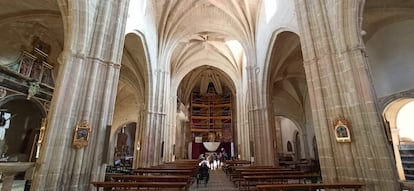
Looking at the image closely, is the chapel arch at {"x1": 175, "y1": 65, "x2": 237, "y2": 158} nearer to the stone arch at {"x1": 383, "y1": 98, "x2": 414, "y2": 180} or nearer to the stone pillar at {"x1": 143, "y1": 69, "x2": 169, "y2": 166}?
the stone pillar at {"x1": 143, "y1": 69, "x2": 169, "y2": 166}

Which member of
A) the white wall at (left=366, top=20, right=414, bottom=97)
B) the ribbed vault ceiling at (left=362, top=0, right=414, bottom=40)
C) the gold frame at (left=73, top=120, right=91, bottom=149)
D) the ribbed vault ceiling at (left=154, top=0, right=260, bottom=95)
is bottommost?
the gold frame at (left=73, top=120, right=91, bottom=149)

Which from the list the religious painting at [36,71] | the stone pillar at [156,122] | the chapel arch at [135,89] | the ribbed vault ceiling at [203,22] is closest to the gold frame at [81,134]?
the chapel arch at [135,89]

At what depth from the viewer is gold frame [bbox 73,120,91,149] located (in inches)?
212

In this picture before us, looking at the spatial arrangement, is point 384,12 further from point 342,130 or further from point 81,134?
point 81,134

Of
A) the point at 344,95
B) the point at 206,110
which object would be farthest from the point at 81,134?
the point at 206,110

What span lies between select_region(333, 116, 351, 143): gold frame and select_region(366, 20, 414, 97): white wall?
6137mm

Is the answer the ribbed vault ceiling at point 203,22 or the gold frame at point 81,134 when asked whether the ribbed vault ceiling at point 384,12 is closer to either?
the ribbed vault ceiling at point 203,22

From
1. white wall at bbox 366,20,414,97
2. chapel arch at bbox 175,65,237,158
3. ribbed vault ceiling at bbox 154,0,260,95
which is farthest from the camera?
chapel arch at bbox 175,65,237,158

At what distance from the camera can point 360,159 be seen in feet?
16.9

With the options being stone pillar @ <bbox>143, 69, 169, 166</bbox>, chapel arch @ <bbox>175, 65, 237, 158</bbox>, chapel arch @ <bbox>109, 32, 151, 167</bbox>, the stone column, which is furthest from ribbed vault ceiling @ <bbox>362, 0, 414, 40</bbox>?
chapel arch @ <bbox>175, 65, 237, 158</bbox>

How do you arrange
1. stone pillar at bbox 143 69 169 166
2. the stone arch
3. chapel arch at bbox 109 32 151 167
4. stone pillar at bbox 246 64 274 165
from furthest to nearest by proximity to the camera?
stone pillar at bbox 143 69 169 166 < chapel arch at bbox 109 32 151 167 < stone pillar at bbox 246 64 274 165 < the stone arch

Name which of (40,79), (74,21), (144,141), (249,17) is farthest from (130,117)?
(74,21)

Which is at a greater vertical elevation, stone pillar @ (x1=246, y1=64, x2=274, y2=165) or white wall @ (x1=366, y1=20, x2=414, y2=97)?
white wall @ (x1=366, y1=20, x2=414, y2=97)

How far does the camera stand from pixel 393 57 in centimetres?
948
